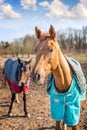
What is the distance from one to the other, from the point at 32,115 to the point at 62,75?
3.17 meters

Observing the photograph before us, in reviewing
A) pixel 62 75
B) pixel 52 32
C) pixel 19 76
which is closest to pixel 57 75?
pixel 62 75

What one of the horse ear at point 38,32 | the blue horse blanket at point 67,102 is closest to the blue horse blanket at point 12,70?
the blue horse blanket at point 67,102

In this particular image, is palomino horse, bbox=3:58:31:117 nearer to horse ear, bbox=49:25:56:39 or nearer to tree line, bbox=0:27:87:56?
horse ear, bbox=49:25:56:39

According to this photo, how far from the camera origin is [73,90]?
3766 millimetres

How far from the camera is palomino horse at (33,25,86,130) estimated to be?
307 cm

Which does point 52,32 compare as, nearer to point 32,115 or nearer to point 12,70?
point 32,115

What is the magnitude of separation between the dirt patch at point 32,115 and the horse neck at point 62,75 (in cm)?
196

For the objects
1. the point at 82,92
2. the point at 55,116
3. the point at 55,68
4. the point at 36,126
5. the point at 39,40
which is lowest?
the point at 36,126

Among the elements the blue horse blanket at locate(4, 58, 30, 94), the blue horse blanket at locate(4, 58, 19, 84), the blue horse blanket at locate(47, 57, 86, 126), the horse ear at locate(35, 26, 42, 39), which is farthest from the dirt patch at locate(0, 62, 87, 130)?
the horse ear at locate(35, 26, 42, 39)

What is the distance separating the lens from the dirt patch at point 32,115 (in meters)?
5.74

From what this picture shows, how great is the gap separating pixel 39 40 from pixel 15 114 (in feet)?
12.3

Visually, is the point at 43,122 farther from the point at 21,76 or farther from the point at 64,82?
the point at 64,82

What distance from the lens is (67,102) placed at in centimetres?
384

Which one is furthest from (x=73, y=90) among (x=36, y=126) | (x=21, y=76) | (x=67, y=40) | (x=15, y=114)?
(x=67, y=40)
